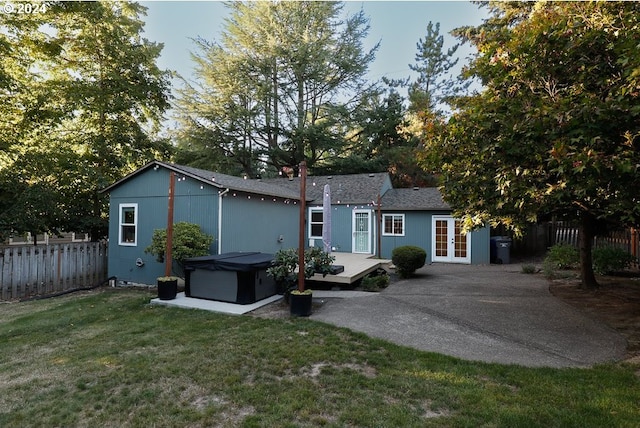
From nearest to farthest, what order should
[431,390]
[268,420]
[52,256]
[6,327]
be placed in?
[268,420]
[431,390]
[6,327]
[52,256]

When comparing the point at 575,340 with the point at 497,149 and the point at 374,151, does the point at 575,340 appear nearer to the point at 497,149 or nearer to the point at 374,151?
the point at 497,149

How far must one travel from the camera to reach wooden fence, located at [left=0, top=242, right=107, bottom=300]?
330 inches

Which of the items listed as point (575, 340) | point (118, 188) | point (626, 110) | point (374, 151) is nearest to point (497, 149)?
point (626, 110)

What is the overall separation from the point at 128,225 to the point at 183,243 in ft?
10.3

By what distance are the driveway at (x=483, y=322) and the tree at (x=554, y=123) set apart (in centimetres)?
173

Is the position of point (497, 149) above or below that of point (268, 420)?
above

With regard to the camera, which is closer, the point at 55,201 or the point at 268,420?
the point at 268,420

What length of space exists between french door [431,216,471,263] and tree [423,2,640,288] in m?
8.22

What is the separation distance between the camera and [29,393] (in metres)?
3.37

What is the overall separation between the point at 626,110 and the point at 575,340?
320cm

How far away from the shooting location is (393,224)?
14.6m

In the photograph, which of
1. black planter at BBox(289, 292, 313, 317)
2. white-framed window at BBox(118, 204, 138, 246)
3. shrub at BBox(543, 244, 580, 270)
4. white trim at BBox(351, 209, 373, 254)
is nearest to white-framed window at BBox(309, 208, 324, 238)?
white trim at BBox(351, 209, 373, 254)

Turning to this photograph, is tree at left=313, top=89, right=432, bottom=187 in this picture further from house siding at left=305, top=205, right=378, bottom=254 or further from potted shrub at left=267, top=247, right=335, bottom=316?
potted shrub at left=267, top=247, right=335, bottom=316

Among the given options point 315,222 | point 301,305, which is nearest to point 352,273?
point 301,305
